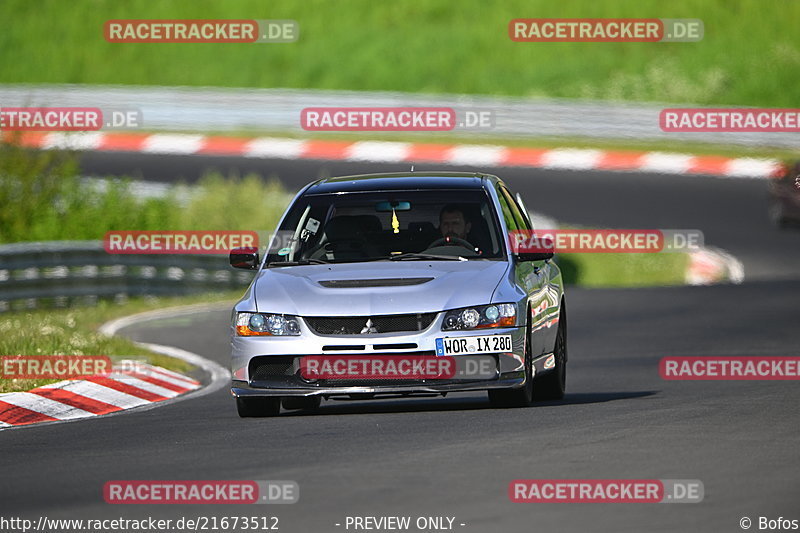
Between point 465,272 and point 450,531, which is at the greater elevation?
point 465,272

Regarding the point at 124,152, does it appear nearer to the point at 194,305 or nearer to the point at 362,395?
the point at 194,305

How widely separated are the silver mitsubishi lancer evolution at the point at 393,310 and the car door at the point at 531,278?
20mm

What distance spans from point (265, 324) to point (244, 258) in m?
0.95

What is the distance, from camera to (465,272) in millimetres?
11484

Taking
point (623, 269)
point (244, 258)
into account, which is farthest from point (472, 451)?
point (623, 269)

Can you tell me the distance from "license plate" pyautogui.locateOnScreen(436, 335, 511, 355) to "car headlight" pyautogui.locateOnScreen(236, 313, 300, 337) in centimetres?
91

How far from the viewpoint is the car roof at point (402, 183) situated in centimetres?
1241

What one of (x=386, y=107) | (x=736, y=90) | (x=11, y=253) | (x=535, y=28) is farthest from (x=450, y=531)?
(x=535, y=28)

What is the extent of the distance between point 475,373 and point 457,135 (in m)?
29.5

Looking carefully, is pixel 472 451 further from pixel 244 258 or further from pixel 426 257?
pixel 244 258

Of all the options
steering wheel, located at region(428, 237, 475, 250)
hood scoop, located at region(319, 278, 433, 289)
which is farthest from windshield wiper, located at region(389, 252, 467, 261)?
hood scoop, located at region(319, 278, 433, 289)

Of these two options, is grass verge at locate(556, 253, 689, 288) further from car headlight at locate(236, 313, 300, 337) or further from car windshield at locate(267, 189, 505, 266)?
car headlight at locate(236, 313, 300, 337)

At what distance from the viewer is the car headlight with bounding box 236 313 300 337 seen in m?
11.2

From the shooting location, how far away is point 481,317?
1117 centimetres
